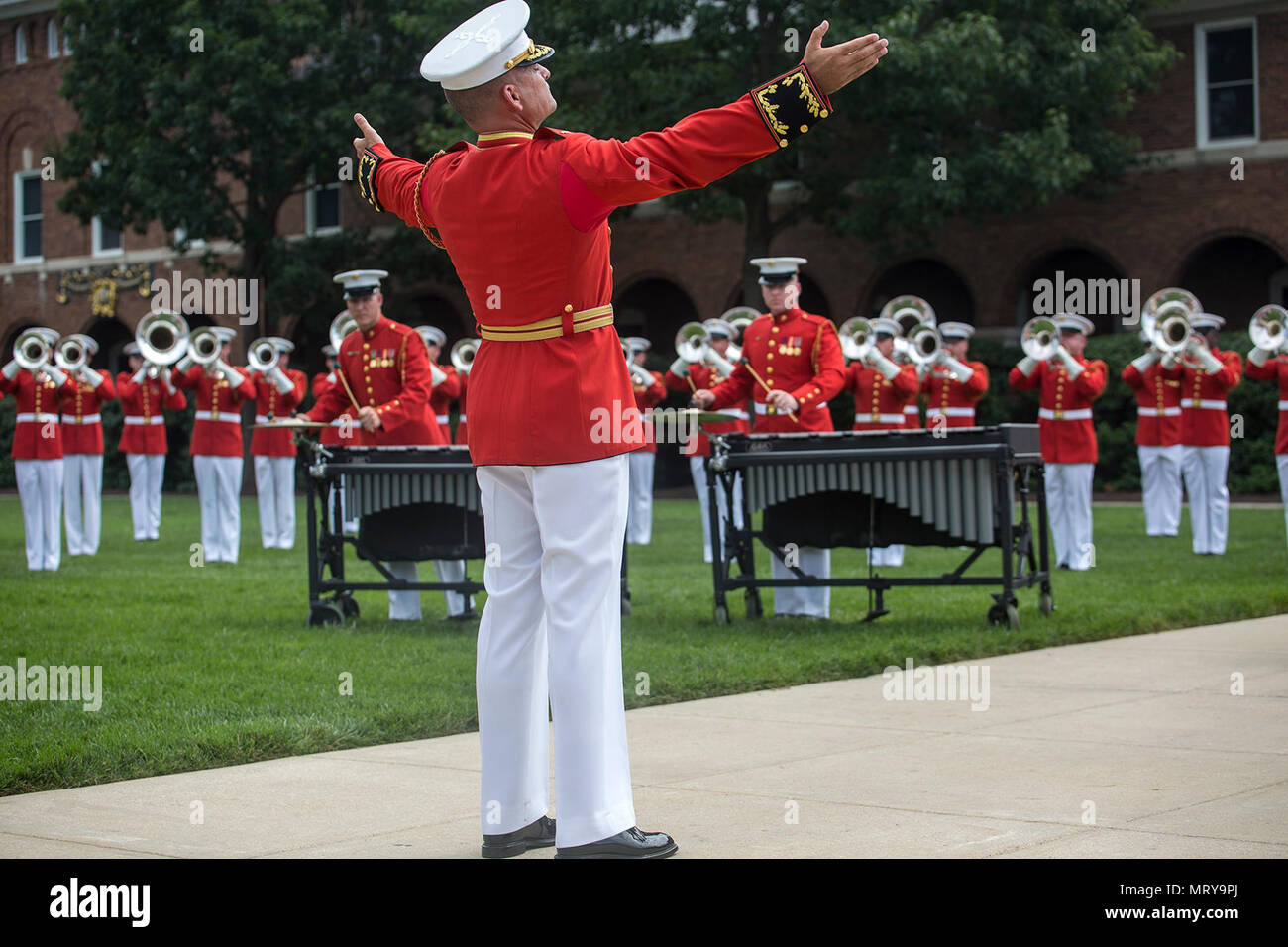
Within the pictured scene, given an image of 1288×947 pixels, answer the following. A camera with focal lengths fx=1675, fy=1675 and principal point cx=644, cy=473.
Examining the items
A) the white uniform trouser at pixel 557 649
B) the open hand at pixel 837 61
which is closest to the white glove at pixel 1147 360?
the white uniform trouser at pixel 557 649

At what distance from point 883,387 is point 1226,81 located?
46.9 ft

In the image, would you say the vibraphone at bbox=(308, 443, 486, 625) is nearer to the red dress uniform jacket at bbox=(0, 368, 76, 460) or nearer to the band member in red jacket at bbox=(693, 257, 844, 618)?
the band member in red jacket at bbox=(693, 257, 844, 618)

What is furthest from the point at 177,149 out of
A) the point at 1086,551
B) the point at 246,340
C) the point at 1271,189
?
the point at 1086,551

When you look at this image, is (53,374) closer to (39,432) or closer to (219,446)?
(39,432)

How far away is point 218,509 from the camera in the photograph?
56.7 feet

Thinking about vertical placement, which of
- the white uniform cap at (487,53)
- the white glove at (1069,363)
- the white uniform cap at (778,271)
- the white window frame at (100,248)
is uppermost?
the white window frame at (100,248)

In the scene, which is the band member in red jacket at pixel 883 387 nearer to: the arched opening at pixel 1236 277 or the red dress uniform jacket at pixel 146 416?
the red dress uniform jacket at pixel 146 416

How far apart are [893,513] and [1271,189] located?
18.4 meters

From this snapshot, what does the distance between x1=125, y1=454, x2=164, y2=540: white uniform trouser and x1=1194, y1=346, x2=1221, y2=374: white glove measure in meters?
12.0

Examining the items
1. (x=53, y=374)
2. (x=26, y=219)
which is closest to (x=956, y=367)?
(x=53, y=374)

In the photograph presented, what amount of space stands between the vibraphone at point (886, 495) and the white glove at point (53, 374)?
29.4 ft

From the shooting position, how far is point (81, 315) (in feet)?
131

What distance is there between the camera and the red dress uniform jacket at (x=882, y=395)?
1602cm

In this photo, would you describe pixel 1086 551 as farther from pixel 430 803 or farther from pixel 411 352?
pixel 430 803
